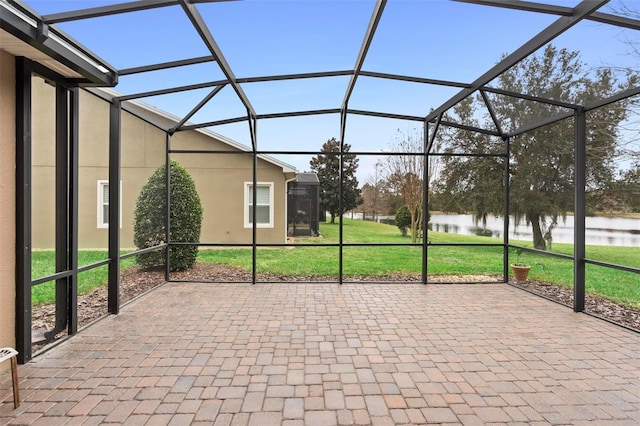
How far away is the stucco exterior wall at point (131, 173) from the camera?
309cm

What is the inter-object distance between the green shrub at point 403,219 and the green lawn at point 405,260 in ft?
0.56

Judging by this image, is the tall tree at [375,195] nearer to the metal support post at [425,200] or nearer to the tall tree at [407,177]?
the tall tree at [407,177]

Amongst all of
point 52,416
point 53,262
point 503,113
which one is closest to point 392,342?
point 52,416

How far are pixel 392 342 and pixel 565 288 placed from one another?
4.72 m

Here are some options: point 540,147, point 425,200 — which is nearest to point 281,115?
point 425,200

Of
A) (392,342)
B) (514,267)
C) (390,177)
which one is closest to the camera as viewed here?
(392,342)

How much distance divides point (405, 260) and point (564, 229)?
3.14 metres

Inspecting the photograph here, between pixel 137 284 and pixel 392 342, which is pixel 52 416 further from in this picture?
pixel 137 284

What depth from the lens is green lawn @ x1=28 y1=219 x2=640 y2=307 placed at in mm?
5699

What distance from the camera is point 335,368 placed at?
2703 millimetres

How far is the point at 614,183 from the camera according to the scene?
5457 millimetres

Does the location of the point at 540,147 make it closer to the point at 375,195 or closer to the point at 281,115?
the point at 375,195

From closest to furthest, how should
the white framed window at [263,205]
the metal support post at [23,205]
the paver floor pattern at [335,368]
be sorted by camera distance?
the paver floor pattern at [335,368] → the metal support post at [23,205] → the white framed window at [263,205]

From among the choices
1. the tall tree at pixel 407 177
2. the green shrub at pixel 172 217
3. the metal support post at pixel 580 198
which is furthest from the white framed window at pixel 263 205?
the metal support post at pixel 580 198
